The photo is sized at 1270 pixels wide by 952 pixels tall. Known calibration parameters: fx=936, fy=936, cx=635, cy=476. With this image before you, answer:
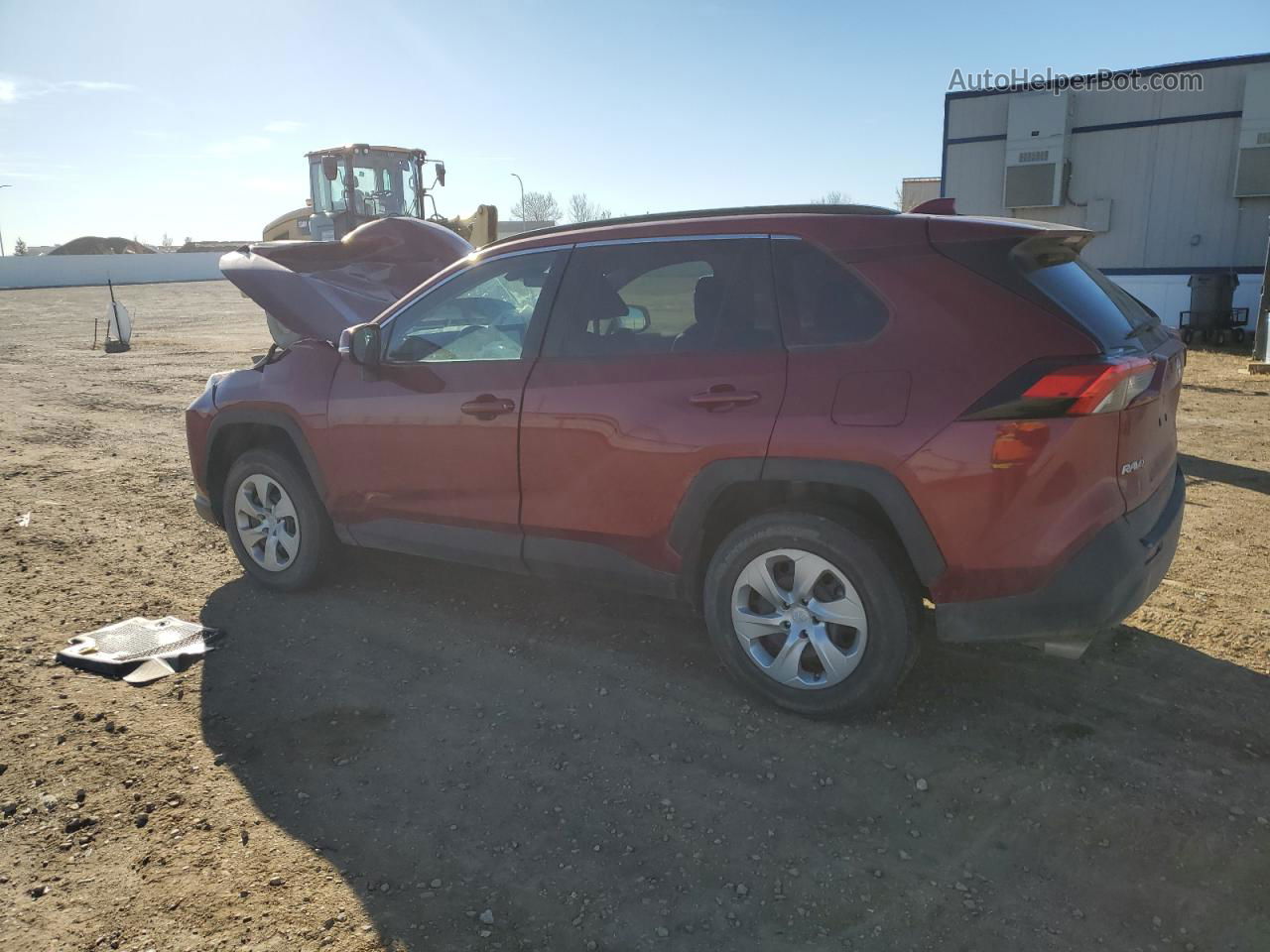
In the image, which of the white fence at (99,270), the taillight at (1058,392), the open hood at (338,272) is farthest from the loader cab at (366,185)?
the white fence at (99,270)

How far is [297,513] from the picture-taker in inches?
194

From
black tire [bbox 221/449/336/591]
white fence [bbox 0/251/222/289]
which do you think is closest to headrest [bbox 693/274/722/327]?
black tire [bbox 221/449/336/591]

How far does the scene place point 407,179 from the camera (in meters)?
19.0

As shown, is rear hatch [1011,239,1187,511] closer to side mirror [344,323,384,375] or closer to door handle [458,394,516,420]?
door handle [458,394,516,420]

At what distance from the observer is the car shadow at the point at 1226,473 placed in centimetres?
672

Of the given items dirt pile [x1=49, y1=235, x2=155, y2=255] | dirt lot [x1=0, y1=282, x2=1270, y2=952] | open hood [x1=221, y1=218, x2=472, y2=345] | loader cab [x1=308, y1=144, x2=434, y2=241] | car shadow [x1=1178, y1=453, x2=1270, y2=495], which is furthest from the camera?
dirt pile [x1=49, y1=235, x2=155, y2=255]

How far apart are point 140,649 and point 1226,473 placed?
288 inches

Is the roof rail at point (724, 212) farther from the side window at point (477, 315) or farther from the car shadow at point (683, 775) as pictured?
the car shadow at point (683, 775)

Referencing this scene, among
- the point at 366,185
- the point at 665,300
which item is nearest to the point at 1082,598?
the point at 665,300

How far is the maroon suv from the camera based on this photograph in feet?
10.2

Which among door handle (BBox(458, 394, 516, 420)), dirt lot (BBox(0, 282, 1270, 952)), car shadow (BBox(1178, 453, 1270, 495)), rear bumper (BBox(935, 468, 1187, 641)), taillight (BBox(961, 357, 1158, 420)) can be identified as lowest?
dirt lot (BBox(0, 282, 1270, 952))

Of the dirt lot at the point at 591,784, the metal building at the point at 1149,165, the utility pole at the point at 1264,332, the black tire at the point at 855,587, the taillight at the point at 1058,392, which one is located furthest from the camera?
the metal building at the point at 1149,165

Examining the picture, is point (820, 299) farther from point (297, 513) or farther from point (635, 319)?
point (297, 513)

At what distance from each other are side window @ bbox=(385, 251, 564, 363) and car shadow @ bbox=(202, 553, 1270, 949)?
Result: 4.43 feet
